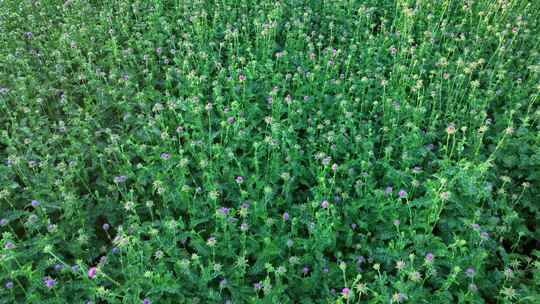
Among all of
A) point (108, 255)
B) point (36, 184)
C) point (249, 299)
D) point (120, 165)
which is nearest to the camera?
point (249, 299)

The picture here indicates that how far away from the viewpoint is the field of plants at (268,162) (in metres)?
3.19

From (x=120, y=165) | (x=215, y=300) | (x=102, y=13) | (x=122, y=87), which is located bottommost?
(x=215, y=300)

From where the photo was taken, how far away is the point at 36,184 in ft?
12.6

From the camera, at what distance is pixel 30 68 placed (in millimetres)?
5199

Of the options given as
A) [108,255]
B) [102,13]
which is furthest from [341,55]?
[108,255]

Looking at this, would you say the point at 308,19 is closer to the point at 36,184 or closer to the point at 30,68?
the point at 30,68

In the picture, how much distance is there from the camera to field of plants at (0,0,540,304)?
3.19 m

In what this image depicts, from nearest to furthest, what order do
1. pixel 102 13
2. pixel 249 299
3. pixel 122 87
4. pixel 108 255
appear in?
pixel 249 299, pixel 108 255, pixel 122 87, pixel 102 13

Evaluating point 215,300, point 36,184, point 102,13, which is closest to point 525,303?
point 215,300

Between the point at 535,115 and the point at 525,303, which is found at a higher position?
the point at 535,115

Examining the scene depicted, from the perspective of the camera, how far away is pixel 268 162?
13.3 feet

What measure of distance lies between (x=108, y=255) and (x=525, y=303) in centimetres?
304

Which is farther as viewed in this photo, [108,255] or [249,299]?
[108,255]

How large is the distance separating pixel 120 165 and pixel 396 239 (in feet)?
8.50
